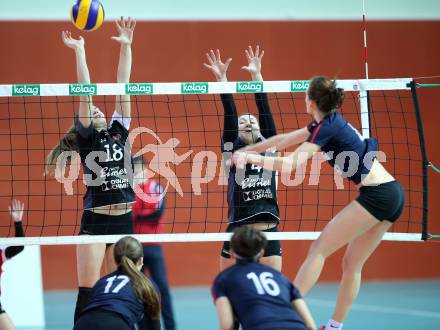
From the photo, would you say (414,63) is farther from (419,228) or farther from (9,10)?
(9,10)

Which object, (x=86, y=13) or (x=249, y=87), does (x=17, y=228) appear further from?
(x=249, y=87)

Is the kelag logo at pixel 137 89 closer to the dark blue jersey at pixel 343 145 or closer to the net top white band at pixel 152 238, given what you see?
the net top white band at pixel 152 238

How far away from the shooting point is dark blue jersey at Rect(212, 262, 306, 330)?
3662mm

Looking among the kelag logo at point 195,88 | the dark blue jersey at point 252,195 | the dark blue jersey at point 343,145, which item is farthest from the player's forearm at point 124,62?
the dark blue jersey at point 343,145

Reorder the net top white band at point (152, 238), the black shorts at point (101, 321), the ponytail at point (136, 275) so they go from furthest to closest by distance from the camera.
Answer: the net top white band at point (152, 238) → the ponytail at point (136, 275) → the black shorts at point (101, 321)

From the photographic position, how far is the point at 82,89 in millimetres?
5578

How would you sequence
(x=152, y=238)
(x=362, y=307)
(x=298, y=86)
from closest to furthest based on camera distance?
(x=152, y=238)
(x=298, y=86)
(x=362, y=307)

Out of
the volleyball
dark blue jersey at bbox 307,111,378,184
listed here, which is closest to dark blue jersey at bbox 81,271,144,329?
dark blue jersey at bbox 307,111,378,184

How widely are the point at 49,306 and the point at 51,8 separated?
166 inches

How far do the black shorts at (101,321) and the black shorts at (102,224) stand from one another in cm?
156

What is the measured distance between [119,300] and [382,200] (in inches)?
76.3

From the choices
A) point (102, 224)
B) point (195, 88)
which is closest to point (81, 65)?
point (195, 88)

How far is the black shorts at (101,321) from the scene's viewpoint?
4.02m

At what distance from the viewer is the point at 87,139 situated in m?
5.61
